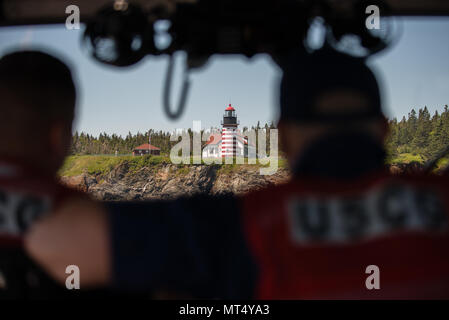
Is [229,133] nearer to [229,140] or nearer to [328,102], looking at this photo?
[229,140]

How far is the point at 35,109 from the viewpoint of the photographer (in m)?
0.71

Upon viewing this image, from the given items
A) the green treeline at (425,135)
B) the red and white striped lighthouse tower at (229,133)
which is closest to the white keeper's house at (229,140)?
the red and white striped lighthouse tower at (229,133)

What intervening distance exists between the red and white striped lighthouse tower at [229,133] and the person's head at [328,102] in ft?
49.5

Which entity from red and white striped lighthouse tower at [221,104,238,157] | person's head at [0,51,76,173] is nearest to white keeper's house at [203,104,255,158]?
red and white striped lighthouse tower at [221,104,238,157]

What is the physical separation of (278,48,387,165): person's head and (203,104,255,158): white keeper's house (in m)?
13.9

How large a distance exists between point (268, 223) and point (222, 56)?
2.03ft

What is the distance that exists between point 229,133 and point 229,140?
1.92ft

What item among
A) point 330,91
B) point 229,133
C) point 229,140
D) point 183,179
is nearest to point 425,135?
point 330,91

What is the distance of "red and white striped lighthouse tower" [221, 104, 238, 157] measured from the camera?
639 inches

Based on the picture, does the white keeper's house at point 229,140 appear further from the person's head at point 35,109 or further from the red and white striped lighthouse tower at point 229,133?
the person's head at point 35,109

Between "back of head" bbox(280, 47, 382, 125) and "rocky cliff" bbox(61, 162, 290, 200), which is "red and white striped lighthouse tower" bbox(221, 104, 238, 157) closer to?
"rocky cliff" bbox(61, 162, 290, 200)

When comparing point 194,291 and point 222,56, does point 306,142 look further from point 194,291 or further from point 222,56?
point 222,56

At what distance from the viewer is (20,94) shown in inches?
28.0

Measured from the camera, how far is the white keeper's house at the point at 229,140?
1602 centimetres
